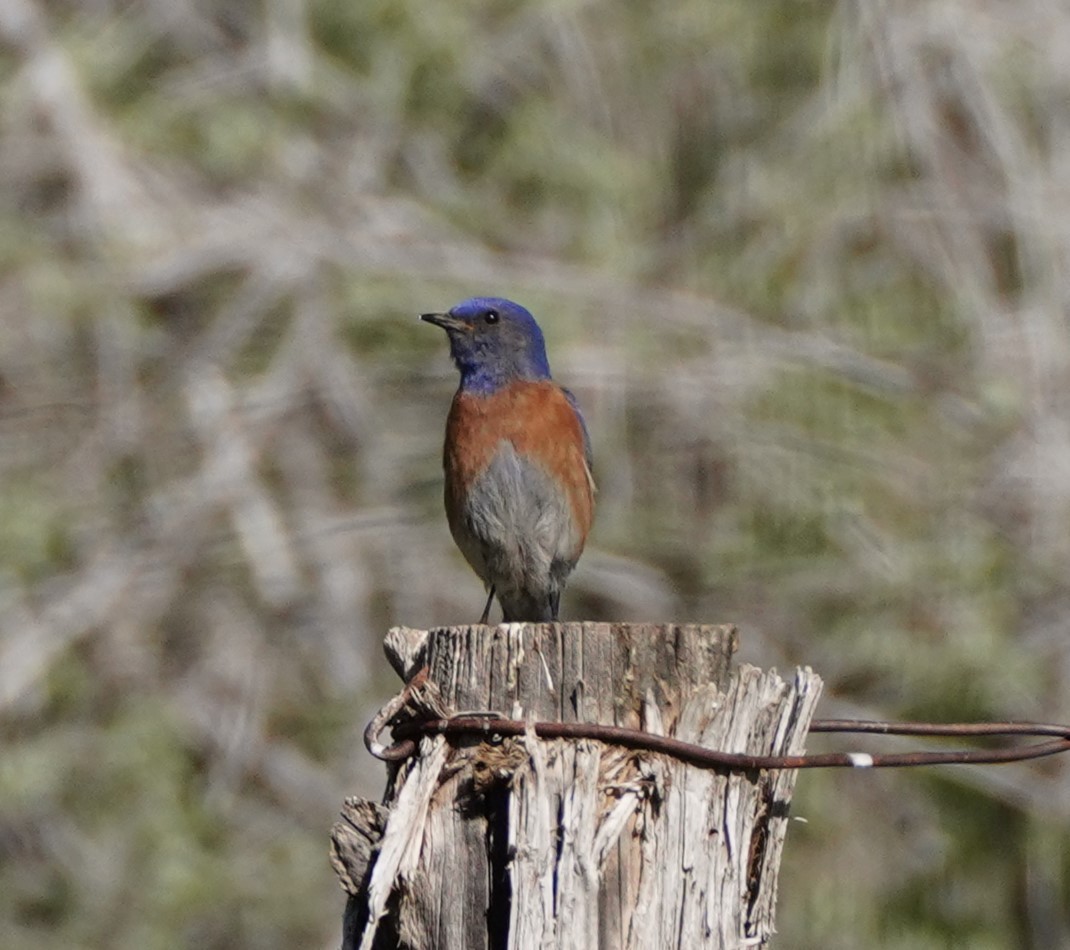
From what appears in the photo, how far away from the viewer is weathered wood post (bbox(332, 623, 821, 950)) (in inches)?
119

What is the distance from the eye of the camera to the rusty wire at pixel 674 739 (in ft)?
10.2

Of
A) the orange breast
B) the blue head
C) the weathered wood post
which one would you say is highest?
the blue head

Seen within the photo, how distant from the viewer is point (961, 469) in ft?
26.7

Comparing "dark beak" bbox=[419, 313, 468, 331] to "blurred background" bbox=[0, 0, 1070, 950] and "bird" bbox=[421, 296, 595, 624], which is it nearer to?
"bird" bbox=[421, 296, 595, 624]

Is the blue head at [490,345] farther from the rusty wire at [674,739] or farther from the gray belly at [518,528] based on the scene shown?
the rusty wire at [674,739]

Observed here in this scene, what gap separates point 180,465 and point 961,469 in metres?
3.76

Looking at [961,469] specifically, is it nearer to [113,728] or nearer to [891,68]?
[891,68]

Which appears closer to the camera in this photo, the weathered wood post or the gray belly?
the weathered wood post

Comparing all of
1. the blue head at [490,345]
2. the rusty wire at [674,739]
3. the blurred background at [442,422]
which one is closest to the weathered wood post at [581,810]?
the rusty wire at [674,739]

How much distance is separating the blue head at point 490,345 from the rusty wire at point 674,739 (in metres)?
2.98

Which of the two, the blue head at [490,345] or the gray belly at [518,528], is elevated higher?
the blue head at [490,345]

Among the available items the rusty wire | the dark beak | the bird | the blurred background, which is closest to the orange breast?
the bird

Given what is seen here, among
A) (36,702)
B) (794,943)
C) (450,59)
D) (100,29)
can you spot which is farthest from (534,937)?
(100,29)

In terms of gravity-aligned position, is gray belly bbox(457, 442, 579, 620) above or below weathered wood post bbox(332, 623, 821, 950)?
above
